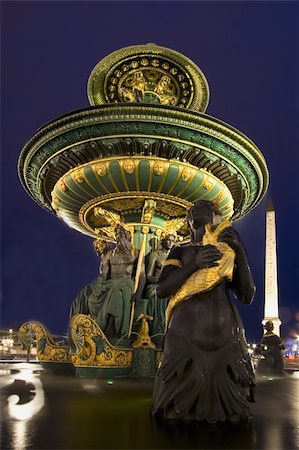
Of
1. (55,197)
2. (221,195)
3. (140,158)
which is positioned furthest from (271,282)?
(140,158)

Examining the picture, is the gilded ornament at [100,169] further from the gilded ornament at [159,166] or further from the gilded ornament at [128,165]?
the gilded ornament at [159,166]

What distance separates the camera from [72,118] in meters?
8.52

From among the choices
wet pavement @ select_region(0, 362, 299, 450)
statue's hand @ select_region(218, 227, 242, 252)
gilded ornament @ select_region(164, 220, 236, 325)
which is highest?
statue's hand @ select_region(218, 227, 242, 252)

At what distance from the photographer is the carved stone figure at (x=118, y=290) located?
880 centimetres

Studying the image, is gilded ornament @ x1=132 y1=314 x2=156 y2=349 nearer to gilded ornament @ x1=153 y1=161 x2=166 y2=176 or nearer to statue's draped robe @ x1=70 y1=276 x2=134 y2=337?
statue's draped robe @ x1=70 y1=276 x2=134 y2=337

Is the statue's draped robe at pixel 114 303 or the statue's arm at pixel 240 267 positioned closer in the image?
the statue's arm at pixel 240 267

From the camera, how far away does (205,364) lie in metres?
3.54

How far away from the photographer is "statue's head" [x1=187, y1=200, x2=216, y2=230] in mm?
4152

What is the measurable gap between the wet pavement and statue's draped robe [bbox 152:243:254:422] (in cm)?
18

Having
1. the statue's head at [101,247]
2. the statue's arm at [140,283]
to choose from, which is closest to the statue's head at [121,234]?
the statue's arm at [140,283]

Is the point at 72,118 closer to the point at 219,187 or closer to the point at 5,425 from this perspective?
the point at 219,187

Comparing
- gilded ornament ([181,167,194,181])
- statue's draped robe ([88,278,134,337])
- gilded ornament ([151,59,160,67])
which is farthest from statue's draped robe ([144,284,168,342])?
gilded ornament ([151,59,160,67])

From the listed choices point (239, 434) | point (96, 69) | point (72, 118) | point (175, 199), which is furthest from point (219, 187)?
point (239, 434)

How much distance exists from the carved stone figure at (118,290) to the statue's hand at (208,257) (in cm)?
538
